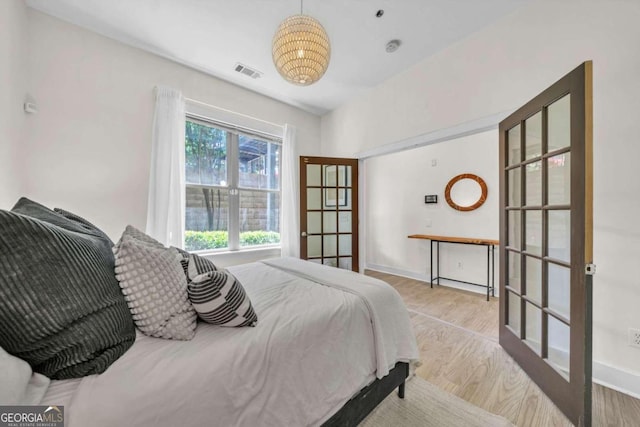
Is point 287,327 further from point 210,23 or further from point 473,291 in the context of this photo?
point 473,291

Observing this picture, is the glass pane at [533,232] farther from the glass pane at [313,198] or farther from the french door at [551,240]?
the glass pane at [313,198]

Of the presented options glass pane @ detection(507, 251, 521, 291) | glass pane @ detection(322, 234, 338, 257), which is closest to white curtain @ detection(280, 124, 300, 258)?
glass pane @ detection(322, 234, 338, 257)

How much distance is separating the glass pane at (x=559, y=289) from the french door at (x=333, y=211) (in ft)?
7.50

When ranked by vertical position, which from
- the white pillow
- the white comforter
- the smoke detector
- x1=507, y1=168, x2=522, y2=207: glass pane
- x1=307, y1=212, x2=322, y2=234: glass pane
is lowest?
the white comforter

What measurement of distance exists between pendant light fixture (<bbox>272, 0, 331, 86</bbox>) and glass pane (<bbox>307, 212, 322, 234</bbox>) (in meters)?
2.16

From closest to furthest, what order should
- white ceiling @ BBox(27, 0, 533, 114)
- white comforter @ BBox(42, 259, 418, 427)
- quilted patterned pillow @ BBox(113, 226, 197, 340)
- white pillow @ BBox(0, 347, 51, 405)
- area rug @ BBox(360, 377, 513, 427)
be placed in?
white pillow @ BBox(0, 347, 51, 405)
white comforter @ BBox(42, 259, 418, 427)
quilted patterned pillow @ BBox(113, 226, 197, 340)
area rug @ BBox(360, 377, 513, 427)
white ceiling @ BBox(27, 0, 533, 114)

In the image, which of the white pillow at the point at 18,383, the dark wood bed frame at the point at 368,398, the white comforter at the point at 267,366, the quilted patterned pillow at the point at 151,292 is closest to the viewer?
the white pillow at the point at 18,383

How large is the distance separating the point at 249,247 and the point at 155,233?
1.20 metres

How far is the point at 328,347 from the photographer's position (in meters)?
1.15

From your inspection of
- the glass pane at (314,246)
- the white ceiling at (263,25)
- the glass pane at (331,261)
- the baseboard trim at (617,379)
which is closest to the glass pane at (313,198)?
the glass pane at (314,246)

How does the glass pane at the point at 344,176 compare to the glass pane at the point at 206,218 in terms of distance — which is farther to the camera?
the glass pane at the point at 344,176

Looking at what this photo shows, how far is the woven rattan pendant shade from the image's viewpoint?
160cm

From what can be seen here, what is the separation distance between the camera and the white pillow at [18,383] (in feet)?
1.85

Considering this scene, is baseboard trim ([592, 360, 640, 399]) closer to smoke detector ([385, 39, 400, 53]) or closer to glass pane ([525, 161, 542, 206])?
glass pane ([525, 161, 542, 206])
